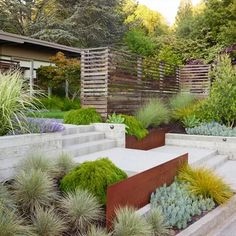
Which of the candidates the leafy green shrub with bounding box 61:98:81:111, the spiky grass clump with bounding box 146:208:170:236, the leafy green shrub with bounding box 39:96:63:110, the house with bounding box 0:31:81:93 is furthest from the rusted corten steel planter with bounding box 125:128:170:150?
the house with bounding box 0:31:81:93

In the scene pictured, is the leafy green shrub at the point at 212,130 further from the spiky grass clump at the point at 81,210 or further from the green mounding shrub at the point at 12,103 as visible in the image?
the spiky grass clump at the point at 81,210

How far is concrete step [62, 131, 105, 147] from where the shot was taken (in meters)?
5.68

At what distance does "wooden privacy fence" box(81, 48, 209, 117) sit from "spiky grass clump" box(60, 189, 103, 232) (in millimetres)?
4592

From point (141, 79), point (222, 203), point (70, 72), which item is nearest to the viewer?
point (222, 203)

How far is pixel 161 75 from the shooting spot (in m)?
10.4

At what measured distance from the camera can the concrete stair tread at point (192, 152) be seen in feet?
20.7

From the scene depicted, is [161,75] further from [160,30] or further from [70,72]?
[160,30]

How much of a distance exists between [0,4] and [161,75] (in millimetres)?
14257

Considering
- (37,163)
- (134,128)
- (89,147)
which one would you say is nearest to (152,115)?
(134,128)

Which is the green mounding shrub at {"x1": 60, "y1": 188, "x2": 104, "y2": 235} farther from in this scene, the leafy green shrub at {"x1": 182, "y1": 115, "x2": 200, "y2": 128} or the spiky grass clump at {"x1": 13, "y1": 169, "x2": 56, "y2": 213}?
the leafy green shrub at {"x1": 182, "y1": 115, "x2": 200, "y2": 128}

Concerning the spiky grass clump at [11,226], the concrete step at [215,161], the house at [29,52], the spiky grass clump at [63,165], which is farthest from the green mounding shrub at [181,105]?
the spiky grass clump at [11,226]

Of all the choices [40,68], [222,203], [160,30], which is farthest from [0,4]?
[222,203]

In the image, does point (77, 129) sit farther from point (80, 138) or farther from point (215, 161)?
point (215, 161)

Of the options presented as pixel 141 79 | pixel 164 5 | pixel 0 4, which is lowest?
pixel 141 79
